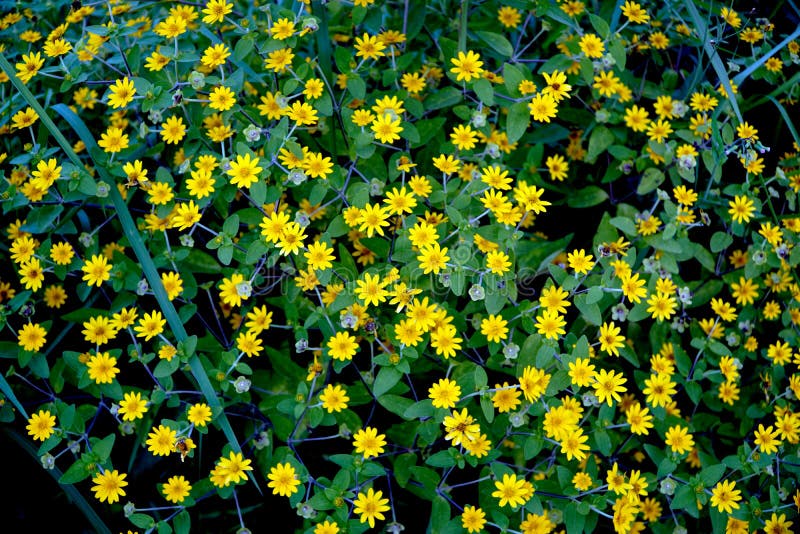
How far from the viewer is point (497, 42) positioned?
1.84m

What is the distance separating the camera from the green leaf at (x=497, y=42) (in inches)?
71.6

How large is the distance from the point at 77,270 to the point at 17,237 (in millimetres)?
157

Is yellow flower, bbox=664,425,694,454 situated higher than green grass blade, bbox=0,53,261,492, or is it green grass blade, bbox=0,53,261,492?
green grass blade, bbox=0,53,261,492

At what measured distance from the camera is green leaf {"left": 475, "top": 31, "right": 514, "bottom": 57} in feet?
5.97

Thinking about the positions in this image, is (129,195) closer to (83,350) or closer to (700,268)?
(83,350)

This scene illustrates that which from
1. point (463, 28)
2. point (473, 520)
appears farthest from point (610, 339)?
point (463, 28)

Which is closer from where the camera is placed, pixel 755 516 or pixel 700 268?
pixel 755 516

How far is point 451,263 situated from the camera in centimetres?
156

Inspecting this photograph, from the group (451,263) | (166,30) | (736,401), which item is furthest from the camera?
(736,401)

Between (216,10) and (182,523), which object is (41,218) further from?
(182,523)

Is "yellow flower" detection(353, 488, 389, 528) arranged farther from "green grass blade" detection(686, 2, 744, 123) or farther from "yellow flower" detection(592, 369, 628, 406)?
"green grass blade" detection(686, 2, 744, 123)

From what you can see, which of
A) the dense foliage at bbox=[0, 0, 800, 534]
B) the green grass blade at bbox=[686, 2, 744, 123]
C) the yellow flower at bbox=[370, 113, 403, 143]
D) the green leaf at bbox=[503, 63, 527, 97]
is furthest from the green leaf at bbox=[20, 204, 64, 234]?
the green grass blade at bbox=[686, 2, 744, 123]

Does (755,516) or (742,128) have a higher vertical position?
(742,128)

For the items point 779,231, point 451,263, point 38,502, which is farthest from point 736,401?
point 38,502
